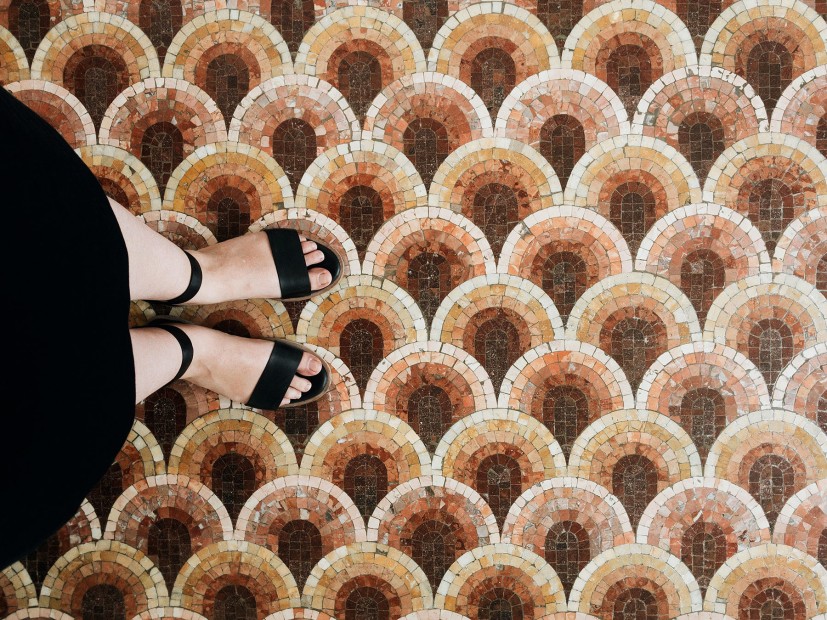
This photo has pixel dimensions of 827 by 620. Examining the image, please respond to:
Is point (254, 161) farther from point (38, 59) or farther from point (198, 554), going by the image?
point (198, 554)

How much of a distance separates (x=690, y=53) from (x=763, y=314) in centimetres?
50

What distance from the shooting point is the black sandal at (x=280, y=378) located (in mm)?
1193

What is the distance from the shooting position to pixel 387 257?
1.25 m

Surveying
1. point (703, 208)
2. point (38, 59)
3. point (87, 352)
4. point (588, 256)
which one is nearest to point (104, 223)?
point (87, 352)

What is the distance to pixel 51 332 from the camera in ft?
2.38

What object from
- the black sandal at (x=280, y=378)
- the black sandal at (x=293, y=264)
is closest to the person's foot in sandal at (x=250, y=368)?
the black sandal at (x=280, y=378)

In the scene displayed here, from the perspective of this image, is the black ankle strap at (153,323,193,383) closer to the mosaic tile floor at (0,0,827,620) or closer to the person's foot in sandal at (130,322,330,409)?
the person's foot in sandal at (130,322,330,409)

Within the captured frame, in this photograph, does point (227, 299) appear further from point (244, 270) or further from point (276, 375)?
point (276, 375)

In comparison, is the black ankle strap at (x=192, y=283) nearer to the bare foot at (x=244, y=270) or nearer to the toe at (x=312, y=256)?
the bare foot at (x=244, y=270)

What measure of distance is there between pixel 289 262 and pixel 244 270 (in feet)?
0.26

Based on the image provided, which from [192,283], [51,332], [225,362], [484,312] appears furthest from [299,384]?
[51,332]

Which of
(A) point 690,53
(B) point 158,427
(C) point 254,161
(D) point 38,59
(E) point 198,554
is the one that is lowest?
(E) point 198,554

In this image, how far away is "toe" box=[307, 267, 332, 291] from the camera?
120cm

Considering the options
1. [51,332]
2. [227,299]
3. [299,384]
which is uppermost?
[51,332]
